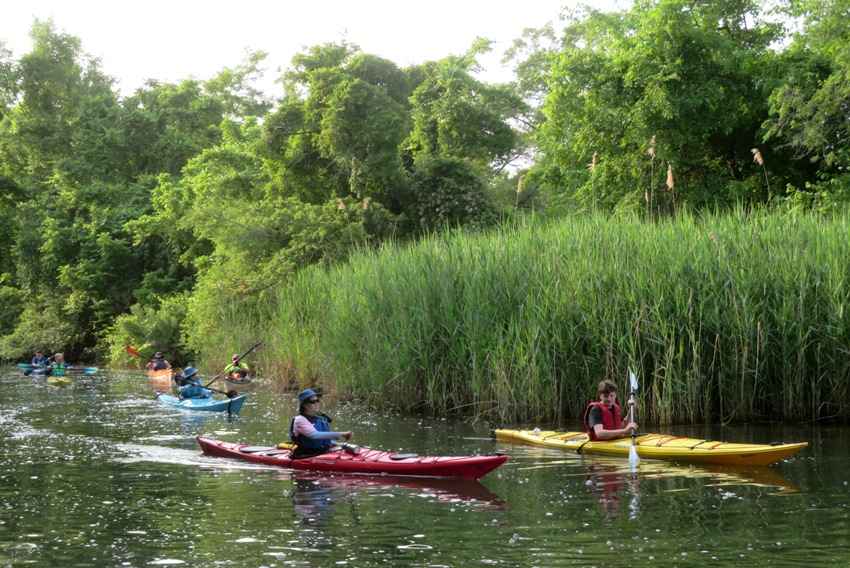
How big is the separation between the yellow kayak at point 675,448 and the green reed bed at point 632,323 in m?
1.43

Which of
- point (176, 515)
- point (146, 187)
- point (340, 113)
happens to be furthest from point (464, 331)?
point (146, 187)

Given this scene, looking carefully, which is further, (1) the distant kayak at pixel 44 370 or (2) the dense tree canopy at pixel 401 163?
(1) the distant kayak at pixel 44 370

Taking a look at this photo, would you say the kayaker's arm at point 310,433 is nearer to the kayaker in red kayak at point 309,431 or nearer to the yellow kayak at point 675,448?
the kayaker in red kayak at point 309,431

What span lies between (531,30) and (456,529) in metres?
39.0

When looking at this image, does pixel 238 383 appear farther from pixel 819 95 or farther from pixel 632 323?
pixel 819 95

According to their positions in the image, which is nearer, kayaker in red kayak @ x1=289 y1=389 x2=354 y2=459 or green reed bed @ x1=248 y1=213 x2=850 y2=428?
kayaker in red kayak @ x1=289 y1=389 x2=354 y2=459

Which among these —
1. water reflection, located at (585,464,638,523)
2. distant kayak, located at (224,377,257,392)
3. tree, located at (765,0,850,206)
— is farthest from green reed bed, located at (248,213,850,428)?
distant kayak, located at (224,377,257,392)

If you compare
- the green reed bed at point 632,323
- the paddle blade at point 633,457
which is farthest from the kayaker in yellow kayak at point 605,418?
the green reed bed at point 632,323

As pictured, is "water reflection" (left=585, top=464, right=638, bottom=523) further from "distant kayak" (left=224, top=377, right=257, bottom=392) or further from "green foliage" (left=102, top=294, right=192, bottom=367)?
"green foliage" (left=102, top=294, right=192, bottom=367)

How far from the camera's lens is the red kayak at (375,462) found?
338 inches

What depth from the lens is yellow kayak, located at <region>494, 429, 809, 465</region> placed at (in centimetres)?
864

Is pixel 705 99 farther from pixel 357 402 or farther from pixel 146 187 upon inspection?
pixel 146 187

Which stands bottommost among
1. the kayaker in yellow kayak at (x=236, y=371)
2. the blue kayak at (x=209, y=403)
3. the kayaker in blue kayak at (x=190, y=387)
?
the blue kayak at (x=209, y=403)

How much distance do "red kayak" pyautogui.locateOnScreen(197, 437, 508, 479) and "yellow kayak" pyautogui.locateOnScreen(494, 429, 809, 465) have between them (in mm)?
1302
